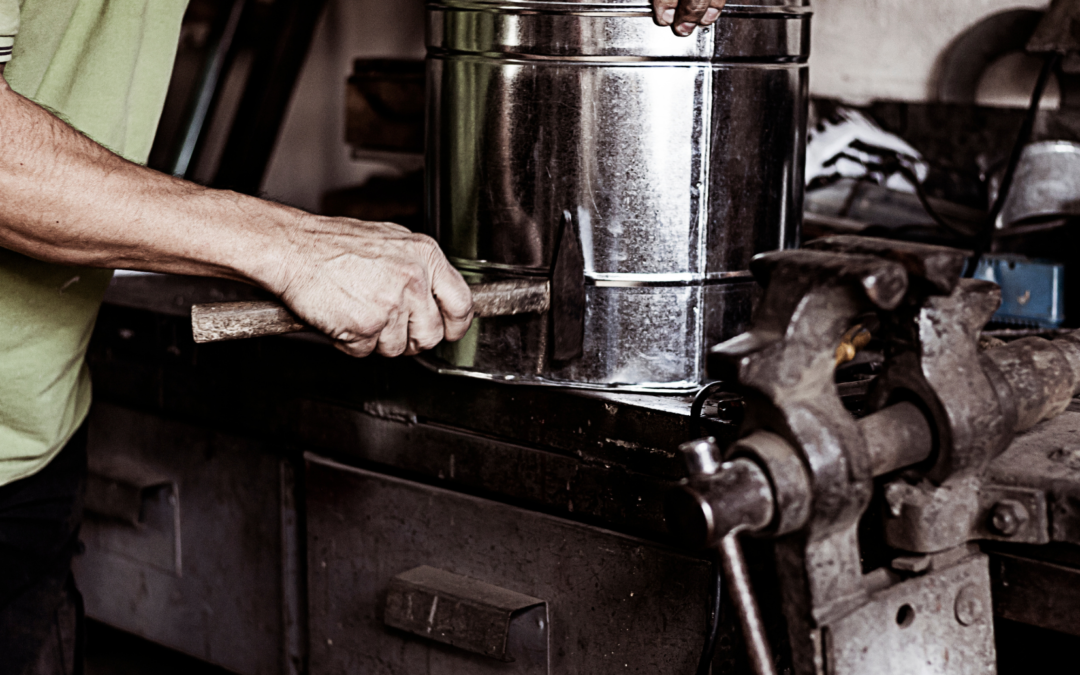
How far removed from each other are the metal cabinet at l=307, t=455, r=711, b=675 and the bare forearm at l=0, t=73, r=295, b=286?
0.37 m

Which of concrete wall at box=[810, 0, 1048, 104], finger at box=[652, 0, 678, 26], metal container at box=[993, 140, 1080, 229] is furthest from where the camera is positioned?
concrete wall at box=[810, 0, 1048, 104]

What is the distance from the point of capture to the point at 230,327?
2.93 feet

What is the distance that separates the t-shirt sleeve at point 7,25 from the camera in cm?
91

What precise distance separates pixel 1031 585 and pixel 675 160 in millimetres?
Answer: 452

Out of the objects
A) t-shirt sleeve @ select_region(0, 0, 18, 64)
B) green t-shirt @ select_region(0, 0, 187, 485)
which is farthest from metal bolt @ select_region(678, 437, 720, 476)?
green t-shirt @ select_region(0, 0, 187, 485)

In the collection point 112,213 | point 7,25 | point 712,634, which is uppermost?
point 7,25

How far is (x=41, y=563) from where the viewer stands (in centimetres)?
122

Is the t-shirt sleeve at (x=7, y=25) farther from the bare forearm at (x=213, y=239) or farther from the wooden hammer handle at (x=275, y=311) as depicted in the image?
the wooden hammer handle at (x=275, y=311)

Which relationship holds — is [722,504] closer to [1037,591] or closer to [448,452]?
[1037,591]

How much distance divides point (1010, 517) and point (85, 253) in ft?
2.33

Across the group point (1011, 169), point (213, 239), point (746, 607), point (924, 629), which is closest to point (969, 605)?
point (924, 629)

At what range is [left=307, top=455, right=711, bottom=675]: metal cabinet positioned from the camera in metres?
1.03

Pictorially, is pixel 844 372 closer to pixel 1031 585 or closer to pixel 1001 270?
pixel 1031 585

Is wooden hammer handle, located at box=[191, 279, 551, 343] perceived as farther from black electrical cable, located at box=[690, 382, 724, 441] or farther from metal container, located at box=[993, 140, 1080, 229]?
metal container, located at box=[993, 140, 1080, 229]
